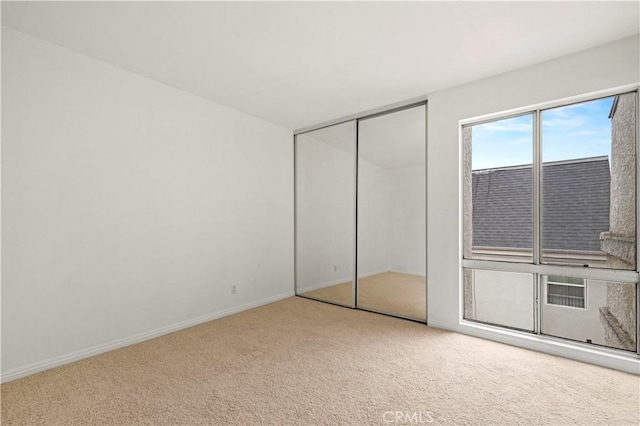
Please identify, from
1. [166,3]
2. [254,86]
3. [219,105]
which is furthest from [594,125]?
[219,105]

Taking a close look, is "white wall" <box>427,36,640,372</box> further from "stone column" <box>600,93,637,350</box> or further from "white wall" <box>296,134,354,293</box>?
"white wall" <box>296,134,354,293</box>

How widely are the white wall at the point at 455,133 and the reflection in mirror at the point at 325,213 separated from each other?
1.16 m

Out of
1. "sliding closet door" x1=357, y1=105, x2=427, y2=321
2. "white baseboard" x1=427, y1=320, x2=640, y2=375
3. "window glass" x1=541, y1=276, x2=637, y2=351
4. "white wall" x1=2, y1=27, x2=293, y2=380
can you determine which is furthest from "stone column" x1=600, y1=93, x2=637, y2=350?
"white wall" x1=2, y1=27, x2=293, y2=380

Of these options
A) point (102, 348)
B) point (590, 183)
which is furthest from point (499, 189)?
point (102, 348)

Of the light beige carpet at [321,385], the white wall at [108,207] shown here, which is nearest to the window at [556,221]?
the light beige carpet at [321,385]

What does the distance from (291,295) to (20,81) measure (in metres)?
3.83

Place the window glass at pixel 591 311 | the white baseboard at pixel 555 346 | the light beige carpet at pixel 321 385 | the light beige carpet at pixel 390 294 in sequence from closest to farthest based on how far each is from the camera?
the light beige carpet at pixel 321 385 → the white baseboard at pixel 555 346 → the window glass at pixel 591 311 → the light beige carpet at pixel 390 294

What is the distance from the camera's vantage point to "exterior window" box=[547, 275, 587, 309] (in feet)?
9.40

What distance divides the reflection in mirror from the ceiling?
123 centimetres

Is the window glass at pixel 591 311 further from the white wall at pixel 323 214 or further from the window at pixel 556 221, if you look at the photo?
the white wall at pixel 323 214

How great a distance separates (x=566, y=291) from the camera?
9.61 feet

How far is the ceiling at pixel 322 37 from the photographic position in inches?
86.5

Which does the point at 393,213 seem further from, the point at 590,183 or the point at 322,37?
the point at 322,37

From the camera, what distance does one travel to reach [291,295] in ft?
16.0
